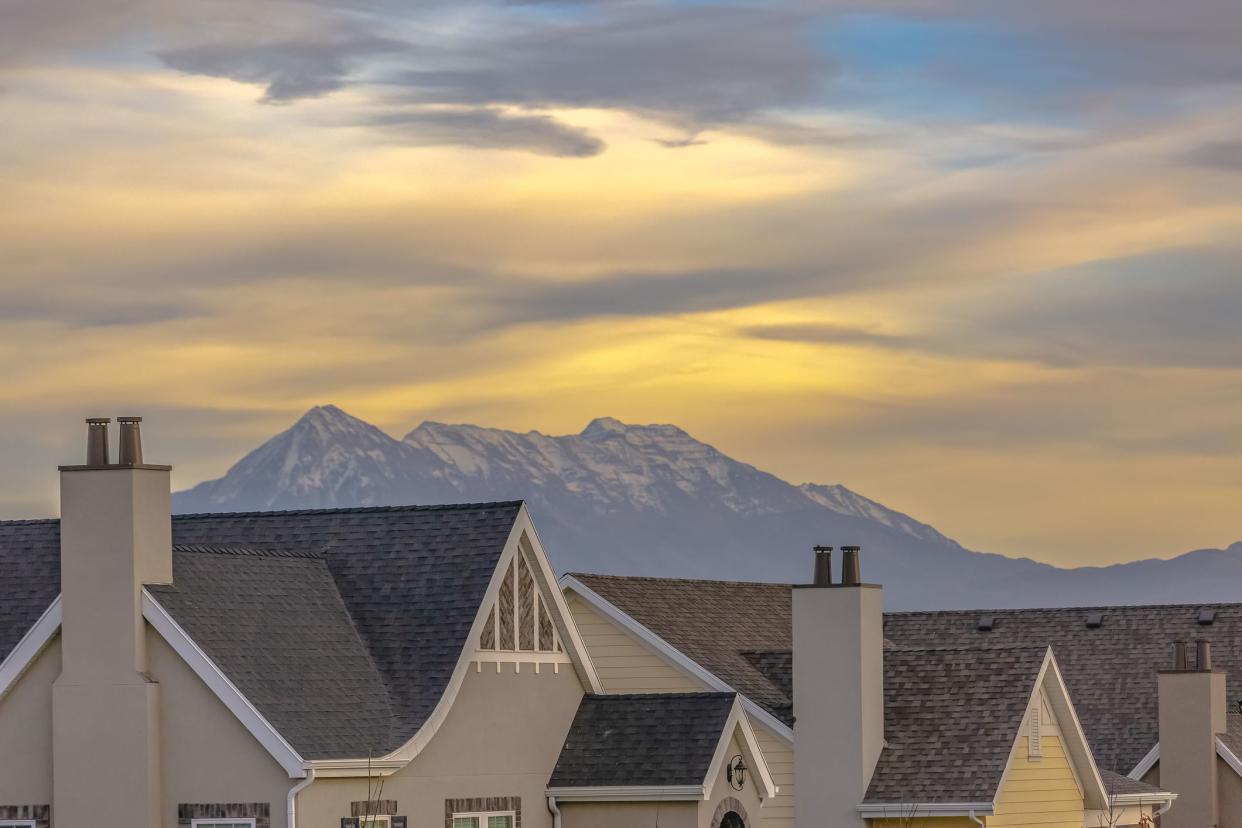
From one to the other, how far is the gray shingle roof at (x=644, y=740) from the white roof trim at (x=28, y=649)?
28.2 feet

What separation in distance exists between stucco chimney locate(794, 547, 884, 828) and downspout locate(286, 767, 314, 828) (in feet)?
35.5

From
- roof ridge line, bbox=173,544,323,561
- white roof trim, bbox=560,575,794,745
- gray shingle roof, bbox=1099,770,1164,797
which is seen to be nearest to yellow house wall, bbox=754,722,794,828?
white roof trim, bbox=560,575,794,745

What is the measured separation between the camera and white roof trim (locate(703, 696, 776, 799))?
3750cm

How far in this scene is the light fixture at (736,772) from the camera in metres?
38.2

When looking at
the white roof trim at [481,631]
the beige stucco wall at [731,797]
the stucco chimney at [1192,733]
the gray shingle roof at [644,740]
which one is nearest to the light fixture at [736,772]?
the beige stucco wall at [731,797]

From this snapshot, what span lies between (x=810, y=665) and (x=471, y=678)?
6.94 m

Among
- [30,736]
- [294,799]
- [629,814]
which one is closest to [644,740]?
[629,814]

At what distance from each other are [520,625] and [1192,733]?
1692cm

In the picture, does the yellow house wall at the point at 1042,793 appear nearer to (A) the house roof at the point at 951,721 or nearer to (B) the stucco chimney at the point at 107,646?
(A) the house roof at the point at 951,721

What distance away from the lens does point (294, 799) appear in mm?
33188

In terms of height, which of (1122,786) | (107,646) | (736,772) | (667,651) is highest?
(667,651)

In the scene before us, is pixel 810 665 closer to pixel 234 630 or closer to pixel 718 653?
pixel 718 653

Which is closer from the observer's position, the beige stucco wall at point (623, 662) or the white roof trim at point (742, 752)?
the white roof trim at point (742, 752)

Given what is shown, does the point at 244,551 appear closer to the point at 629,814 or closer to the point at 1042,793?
the point at 629,814
